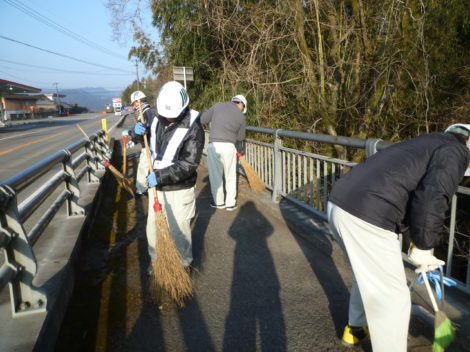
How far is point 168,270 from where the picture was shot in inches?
122

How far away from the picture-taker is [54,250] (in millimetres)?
3408

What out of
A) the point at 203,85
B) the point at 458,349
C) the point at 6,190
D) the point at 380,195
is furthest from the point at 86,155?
the point at 203,85

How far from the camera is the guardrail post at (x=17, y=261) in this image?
223 cm

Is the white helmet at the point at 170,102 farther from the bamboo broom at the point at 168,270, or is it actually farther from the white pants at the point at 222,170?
the white pants at the point at 222,170

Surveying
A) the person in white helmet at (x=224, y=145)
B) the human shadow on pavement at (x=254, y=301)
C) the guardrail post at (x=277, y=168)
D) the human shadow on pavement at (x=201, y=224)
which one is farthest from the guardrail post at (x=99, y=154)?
the human shadow on pavement at (x=254, y=301)

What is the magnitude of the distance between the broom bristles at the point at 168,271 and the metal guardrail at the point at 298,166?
1807mm

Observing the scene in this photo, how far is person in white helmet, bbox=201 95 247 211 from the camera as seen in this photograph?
5.69 m

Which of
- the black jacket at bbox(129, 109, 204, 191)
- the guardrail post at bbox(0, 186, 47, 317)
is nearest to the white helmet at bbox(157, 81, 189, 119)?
the black jacket at bbox(129, 109, 204, 191)

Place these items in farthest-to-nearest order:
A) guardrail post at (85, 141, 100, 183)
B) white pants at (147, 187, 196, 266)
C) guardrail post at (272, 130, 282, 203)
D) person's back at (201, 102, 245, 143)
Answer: guardrail post at (85, 141, 100, 183) → person's back at (201, 102, 245, 143) → guardrail post at (272, 130, 282, 203) → white pants at (147, 187, 196, 266)

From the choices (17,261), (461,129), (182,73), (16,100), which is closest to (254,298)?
(17,261)

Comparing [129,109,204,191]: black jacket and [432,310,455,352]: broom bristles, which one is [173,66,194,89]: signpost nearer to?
[129,109,204,191]: black jacket

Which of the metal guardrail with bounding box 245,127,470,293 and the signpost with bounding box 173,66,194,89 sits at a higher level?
the signpost with bounding box 173,66,194,89

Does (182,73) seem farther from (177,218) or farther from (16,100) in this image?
(16,100)

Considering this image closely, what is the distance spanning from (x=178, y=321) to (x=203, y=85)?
11819mm
